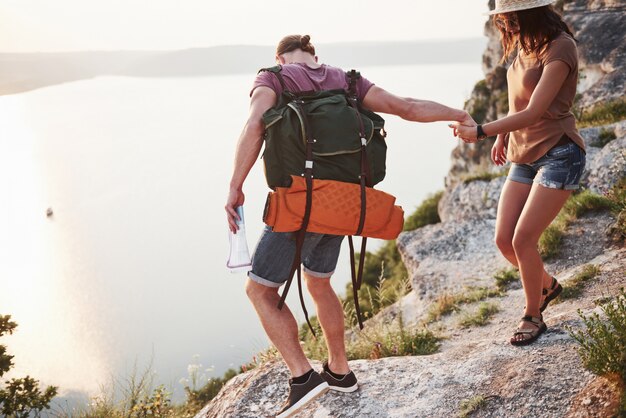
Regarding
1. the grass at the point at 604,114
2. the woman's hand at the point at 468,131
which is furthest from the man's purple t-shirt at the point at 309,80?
the grass at the point at 604,114

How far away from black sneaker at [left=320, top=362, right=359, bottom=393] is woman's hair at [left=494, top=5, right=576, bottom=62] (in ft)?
7.69

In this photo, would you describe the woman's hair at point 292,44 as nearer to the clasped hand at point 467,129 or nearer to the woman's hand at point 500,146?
the clasped hand at point 467,129

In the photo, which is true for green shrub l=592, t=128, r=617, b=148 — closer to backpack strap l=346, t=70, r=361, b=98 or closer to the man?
the man

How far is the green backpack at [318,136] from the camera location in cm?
304

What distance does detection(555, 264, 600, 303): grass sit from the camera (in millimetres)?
4914

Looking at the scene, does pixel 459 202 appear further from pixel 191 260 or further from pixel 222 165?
pixel 222 165

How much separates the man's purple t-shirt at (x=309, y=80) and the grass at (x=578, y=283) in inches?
111

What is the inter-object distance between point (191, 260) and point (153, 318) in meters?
30.0

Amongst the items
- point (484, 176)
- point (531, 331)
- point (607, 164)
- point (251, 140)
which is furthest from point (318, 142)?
point (484, 176)

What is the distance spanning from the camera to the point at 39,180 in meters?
161

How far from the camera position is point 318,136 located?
121 inches

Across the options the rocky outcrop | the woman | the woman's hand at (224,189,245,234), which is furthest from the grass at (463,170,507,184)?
the woman's hand at (224,189,245,234)

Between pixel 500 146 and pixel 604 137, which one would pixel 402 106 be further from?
pixel 604 137

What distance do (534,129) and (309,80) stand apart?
142 centimetres
